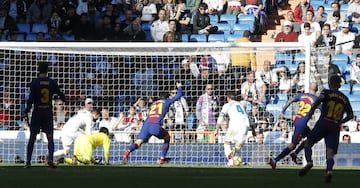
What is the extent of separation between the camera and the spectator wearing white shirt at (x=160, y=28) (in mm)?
26734

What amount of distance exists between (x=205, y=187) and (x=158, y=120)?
10055 millimetres

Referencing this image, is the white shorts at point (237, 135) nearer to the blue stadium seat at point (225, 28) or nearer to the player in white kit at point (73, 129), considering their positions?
the player in white kit at point (73, 129)

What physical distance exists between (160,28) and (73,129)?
611 cm

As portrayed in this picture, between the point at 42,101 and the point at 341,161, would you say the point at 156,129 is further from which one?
the point at 42,101

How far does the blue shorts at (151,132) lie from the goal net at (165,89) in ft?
3.38

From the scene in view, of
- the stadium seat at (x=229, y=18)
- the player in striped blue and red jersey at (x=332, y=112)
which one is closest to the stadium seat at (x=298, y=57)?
the stadium seat at (x=229, y=18)

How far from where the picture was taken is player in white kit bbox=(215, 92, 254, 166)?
21.6 m

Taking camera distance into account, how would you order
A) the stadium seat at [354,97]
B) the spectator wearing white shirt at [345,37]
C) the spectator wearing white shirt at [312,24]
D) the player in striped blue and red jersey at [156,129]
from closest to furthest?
the player in striped blue and red jersey at [156,129] < the stadium seat at [354,97] < the spectator wearing white shirt at [312,24] < the spectator wearing white shirt at [345,37]

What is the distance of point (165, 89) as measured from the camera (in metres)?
23.3

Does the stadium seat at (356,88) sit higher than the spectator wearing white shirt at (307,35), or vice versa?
the spectator wearing white shirt at (307,35)

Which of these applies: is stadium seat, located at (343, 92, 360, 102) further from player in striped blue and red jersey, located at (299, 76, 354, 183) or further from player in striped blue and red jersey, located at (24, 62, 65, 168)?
player in striped blue and red jersey, located at (299, 76, 354, 183)

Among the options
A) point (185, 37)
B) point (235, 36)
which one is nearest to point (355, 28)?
point (235, 36)

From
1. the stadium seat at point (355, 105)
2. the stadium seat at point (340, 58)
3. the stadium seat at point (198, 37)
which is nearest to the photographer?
the stadium seat at point (355, 105)

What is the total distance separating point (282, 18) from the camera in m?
28.3
